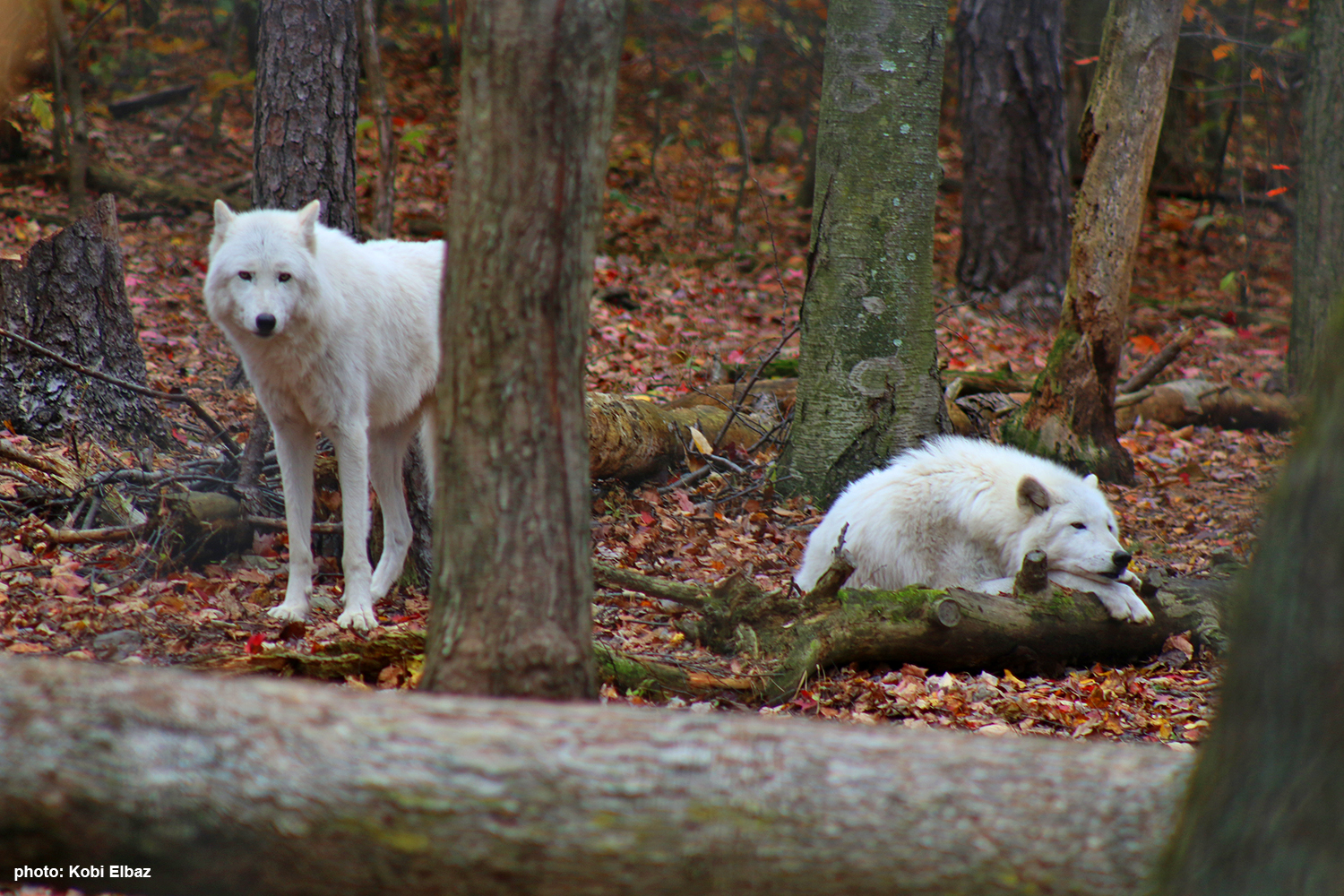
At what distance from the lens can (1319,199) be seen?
946 centimetres

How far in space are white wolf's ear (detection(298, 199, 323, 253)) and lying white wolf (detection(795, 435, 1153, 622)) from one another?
3.41m

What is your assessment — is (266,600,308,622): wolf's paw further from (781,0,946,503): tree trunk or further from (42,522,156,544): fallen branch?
(781,0,946,503): tree trunk

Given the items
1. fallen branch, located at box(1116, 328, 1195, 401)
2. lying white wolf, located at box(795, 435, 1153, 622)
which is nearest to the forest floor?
fallen branch, located at box(1116, 328, 1195, 401)

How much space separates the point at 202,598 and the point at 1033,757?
184 inches

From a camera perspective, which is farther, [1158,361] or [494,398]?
[1158,361]

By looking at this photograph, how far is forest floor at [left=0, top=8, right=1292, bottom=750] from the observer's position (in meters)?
4.75

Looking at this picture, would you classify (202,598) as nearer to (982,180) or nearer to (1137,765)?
(1137,765)

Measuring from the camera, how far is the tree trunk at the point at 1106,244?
27.6ft

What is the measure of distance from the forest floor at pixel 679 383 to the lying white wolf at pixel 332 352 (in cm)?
47

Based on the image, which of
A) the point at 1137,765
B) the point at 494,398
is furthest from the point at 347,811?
the point at 1137,765

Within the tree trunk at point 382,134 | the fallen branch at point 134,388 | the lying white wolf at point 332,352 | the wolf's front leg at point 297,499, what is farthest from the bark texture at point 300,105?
the tree trunk at point 382,134

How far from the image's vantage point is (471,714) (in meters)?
2.45

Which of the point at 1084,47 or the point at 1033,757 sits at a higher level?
the point at 1084,47

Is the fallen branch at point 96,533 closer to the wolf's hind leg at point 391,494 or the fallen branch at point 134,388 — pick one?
the fallen branch at point 134,388
